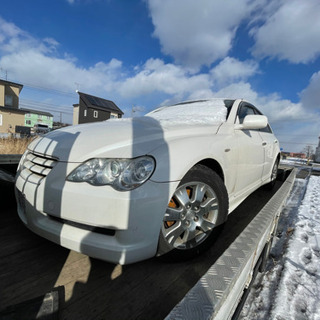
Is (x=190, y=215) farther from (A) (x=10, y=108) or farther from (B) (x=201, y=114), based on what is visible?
(A) (x=10, y=108)

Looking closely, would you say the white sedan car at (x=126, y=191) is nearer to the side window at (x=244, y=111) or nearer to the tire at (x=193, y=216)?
the tire at (x=193, y=216)

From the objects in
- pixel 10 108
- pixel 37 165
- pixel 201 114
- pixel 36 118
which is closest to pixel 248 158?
pixel 201 114

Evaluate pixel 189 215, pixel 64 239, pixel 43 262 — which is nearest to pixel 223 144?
pixel 189 215

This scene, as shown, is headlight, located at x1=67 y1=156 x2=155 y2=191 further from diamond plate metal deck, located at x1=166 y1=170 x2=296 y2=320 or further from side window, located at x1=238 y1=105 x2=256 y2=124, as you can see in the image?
side window, located at x1=238 y1=105 x2=256 y2=124

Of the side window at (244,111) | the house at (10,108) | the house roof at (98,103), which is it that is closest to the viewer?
the side window at (244,111)

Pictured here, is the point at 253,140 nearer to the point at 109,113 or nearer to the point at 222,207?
the point at 222,207

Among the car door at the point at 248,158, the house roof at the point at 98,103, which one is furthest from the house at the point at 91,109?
the car door at the point at 248,158

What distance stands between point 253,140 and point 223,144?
892 mm

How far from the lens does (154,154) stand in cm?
130

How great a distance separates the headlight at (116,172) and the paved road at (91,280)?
2.09 ft

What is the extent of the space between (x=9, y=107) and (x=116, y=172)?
2879cm

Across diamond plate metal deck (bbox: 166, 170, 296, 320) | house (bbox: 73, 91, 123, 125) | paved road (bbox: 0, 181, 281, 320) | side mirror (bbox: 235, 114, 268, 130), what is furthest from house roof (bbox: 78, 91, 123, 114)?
diamond plate metal deck (bbox: 166, 170, 296, 320)

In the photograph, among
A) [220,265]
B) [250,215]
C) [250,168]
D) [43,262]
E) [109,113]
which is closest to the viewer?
[220,265]

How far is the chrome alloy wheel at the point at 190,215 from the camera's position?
1373 millimetres
